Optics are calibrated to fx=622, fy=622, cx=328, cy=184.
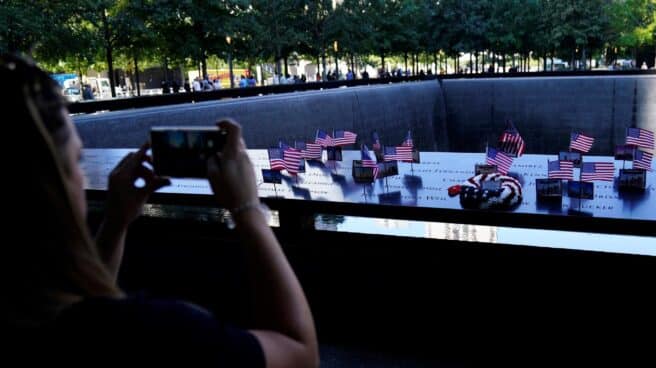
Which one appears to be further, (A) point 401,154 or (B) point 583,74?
(B) point 583,74

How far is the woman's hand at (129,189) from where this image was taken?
5.20 ft

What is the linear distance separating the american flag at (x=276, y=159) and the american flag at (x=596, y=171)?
106 inches

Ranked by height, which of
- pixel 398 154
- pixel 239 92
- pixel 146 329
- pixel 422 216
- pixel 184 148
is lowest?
pixel 422 216

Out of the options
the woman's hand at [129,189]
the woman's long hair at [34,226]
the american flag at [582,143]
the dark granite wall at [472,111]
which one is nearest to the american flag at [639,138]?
the american flag at [582,143]

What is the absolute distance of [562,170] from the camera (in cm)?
529

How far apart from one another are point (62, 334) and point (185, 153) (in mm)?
618

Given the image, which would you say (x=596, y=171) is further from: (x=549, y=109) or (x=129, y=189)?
(x=549, y=109)

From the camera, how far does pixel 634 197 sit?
4625mm

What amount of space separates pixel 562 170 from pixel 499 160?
0.71m

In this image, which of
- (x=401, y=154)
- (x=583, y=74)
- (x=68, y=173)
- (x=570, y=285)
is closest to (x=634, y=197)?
(x=570, y=285)

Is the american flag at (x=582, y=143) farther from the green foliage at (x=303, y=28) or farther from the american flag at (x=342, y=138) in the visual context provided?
the green foliage at (x=303, y=28)

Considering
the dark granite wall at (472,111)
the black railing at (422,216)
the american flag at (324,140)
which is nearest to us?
the black railing at (422,216)

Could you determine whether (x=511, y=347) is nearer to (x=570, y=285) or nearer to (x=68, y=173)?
(x=570, y=285)

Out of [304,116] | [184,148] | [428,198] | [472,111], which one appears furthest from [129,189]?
[472,111]
